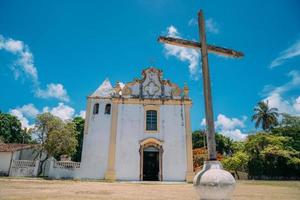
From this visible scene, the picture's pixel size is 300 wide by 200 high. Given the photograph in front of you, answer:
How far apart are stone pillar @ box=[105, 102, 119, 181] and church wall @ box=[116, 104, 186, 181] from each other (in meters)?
0.28

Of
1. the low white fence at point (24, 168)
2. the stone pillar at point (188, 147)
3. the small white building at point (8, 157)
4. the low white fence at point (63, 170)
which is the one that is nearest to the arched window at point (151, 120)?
the stone pillar at point (188, 147)

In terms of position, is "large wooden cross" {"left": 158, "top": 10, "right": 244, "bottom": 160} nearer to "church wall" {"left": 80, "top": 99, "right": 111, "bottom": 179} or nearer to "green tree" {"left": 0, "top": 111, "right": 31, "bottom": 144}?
"church wall" {"left": 80, "top": 99, "right": 111, "bottom": 179}

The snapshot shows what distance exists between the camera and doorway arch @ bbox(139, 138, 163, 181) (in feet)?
59.9

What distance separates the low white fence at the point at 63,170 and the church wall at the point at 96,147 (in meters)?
0.53

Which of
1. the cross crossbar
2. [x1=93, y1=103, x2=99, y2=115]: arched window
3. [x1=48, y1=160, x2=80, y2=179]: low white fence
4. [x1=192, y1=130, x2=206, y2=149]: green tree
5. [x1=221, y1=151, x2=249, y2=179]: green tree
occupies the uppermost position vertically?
[x1=192, y1=130, x2=206, y2=149]: green tree

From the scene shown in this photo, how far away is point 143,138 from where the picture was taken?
61.0 feet

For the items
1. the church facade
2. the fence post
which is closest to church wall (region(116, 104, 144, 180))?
the church facade

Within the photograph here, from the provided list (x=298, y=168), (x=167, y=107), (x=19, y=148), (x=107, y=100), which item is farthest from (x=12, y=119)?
(x=298, y=168)

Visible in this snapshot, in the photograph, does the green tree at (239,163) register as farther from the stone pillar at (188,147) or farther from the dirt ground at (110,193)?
the dirt ground at (110,193)

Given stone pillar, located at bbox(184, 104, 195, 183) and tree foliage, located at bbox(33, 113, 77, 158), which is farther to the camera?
tree foliage, located at bbox(33, 113, 77, 158)

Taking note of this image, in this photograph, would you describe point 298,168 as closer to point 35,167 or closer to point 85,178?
point 85,178

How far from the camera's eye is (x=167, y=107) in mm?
19516

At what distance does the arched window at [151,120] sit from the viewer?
62.5ft

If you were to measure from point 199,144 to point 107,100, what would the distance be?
87.9ft
